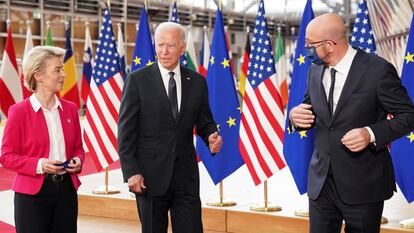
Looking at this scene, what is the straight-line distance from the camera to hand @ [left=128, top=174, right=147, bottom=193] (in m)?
3.22

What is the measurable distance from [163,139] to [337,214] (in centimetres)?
102

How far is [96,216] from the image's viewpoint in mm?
6336

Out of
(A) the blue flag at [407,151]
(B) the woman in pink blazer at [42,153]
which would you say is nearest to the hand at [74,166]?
(B) the woman in pink blazer at [42,153]

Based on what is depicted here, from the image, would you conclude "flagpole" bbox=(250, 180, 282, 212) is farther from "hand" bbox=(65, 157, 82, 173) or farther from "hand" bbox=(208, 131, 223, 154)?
"hand" bbox=(65, 157, 82, 173)

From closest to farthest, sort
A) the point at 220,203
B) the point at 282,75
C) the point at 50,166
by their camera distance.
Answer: the point at 50,166
the point at 220,203
the point at 282,75

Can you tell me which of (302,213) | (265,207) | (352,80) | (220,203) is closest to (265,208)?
(265,207)

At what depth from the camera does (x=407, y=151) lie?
4.93m

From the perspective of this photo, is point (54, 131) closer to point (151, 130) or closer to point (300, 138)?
point (151, 130)

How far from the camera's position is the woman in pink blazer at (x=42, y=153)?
3.15 meters

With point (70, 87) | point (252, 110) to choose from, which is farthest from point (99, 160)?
point (70, 87)

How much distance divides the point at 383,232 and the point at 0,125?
763 cm

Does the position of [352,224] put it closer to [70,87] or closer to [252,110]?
[252,110]

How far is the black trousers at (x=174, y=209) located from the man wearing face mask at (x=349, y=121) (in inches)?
28.8

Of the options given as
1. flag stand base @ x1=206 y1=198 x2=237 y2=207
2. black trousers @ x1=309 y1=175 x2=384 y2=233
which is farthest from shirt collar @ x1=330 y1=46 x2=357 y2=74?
flag stand base @ x1=206 y1=198 x2=237 y2=207
